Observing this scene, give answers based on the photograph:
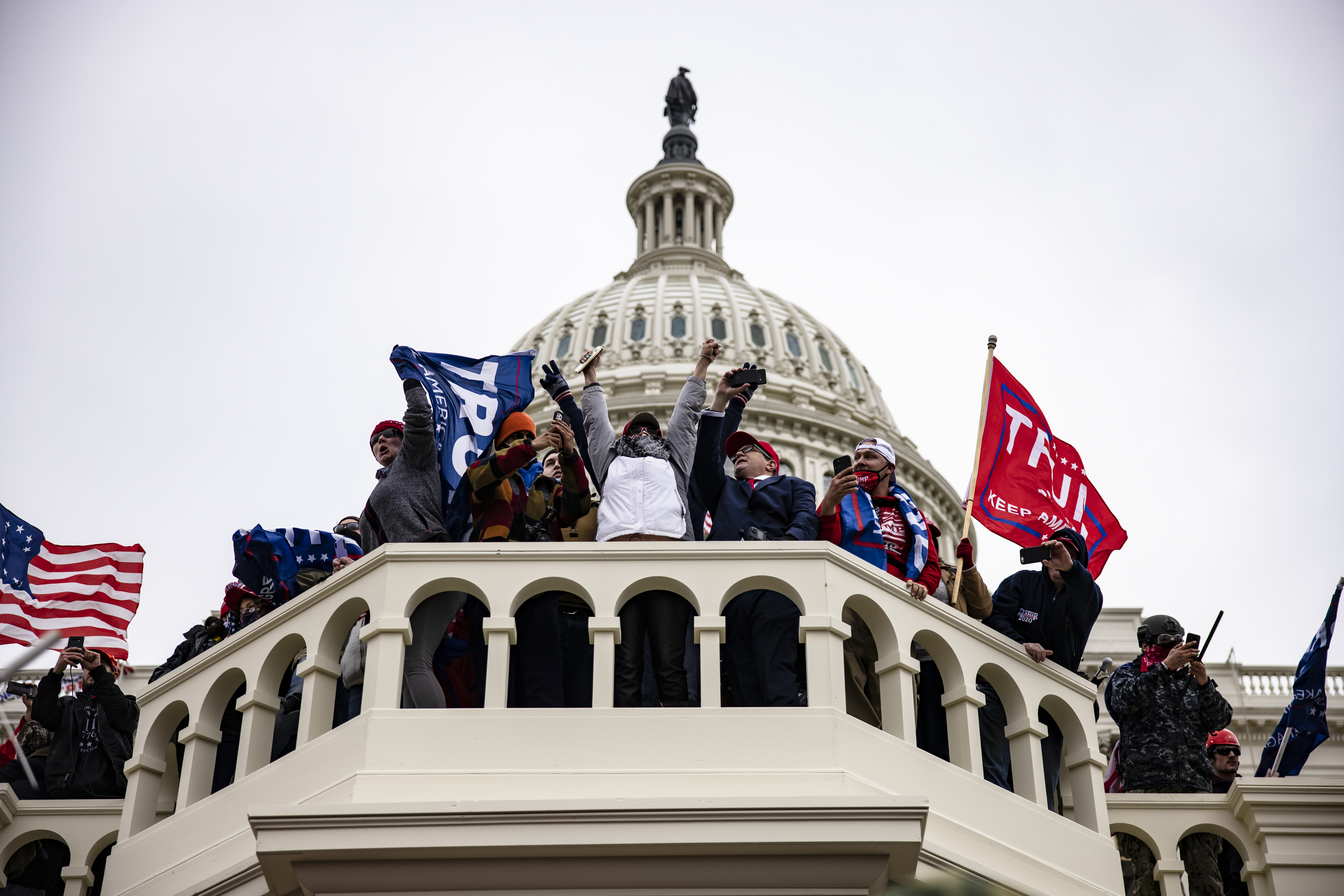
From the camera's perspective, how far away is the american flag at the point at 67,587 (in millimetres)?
18406

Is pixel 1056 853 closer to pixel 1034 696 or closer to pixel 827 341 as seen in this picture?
pixel 1034 696

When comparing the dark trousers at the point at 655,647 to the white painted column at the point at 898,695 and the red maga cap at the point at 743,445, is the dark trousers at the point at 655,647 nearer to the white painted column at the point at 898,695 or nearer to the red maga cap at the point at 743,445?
the white painted column at the point at 898,695

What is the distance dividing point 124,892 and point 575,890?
10.4ft

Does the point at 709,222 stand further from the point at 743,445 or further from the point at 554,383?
the point at 743,445

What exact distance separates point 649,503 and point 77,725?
16.2ft

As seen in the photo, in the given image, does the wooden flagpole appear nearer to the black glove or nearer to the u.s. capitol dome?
the black glove

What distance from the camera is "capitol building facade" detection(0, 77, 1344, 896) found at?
29.5ft

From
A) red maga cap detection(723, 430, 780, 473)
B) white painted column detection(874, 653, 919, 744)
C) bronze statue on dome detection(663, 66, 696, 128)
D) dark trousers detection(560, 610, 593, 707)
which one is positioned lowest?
white painted column detection(874, 653, 919, 744)

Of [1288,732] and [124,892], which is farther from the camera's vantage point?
[1288,732]

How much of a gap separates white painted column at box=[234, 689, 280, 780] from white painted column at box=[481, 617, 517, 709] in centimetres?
150

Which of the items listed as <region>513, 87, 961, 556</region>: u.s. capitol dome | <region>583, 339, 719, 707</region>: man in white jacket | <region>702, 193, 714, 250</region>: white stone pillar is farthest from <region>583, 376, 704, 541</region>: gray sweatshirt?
<region>702, 193, 714, 250</region>: white stone pillar

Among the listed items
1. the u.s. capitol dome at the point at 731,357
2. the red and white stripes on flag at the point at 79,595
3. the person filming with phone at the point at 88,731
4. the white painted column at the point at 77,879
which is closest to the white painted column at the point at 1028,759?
the white painted column at the point at 77,879

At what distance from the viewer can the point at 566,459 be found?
1112cm

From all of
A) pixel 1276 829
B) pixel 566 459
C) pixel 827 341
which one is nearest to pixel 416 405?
pixel 566 459
